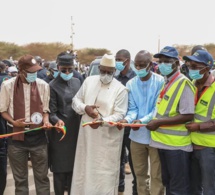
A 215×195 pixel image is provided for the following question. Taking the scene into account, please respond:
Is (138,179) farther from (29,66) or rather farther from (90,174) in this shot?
(29,66)

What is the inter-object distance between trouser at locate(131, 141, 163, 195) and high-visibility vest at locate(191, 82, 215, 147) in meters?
0.58

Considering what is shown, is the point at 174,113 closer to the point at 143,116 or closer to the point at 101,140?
the point at 143,116

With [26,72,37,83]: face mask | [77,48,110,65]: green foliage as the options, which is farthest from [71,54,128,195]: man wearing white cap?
[77,48,110,65]: green foliage

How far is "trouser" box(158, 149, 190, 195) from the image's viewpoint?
10.5 ft

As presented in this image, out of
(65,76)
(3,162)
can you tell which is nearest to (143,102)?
(65,76)

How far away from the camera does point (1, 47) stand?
153 feet

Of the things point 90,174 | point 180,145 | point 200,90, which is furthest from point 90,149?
point 200,90

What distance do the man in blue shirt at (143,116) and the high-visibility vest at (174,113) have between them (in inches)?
12.2

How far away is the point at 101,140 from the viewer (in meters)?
3.72

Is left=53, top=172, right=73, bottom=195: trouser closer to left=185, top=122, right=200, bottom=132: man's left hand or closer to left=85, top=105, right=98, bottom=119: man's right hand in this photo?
left=85, top=105, right=98, bottom=119: man's right hand

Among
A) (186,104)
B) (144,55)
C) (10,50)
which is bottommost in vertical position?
(186,104)

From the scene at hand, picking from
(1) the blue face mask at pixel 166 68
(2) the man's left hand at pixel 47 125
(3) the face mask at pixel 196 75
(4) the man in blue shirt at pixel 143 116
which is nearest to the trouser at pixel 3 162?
(2) the man's left hand at pixel 47 125

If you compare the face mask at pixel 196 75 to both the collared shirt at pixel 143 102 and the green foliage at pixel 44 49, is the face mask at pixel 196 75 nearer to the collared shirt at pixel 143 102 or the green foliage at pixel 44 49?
the collared shirt at pixel 143 102

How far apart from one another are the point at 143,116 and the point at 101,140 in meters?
0.58
